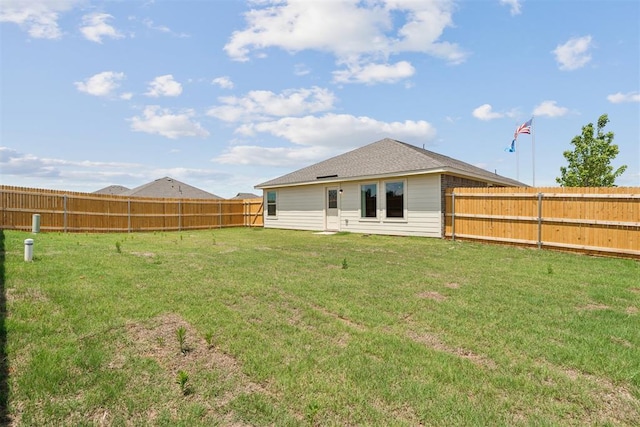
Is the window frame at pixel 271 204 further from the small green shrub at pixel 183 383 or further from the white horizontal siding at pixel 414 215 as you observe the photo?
the small green shrub at pixel 183 383

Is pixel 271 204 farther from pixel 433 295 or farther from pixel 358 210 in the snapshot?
pixel 433 295

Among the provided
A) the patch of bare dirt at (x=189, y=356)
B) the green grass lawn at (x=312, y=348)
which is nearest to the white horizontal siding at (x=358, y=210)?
the green grass lawn at (x=312, y=348)

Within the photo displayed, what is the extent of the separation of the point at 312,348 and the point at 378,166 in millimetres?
13172

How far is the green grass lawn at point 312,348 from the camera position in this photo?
2447 millimetres

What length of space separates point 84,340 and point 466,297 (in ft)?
16.7

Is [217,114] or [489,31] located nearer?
[489,31]

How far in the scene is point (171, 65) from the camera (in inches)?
435

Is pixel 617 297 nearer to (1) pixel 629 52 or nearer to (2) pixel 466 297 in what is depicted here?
(2) pixel 466 297

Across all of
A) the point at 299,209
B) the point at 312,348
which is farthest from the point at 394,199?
the point at 312,348

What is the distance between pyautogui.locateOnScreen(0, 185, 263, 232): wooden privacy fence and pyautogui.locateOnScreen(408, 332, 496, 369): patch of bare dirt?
1669 cm

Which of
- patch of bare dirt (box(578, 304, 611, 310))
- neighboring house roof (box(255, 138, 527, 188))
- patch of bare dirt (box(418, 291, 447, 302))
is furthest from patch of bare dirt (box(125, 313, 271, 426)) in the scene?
neighboring house roof (box(255, 138, 527, 188))

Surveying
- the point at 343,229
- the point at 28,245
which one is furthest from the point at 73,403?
the point at 343,229

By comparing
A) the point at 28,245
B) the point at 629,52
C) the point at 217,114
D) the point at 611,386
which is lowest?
the point at 611,386

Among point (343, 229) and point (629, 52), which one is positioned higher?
point (629, 52)
